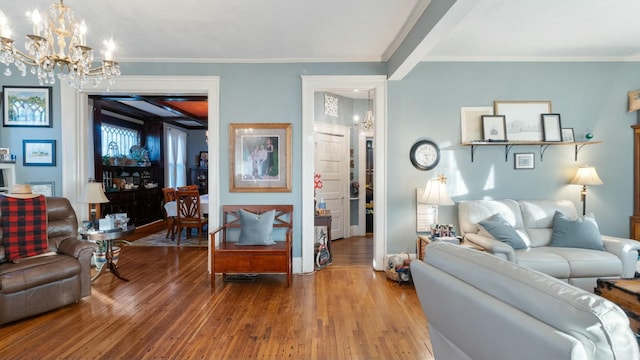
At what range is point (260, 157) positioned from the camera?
3.97m

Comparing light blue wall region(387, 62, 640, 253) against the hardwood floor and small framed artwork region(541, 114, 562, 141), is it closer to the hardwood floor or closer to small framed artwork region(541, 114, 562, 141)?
small framed artwork region(541, 114, 562, 141)

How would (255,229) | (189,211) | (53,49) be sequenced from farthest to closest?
(189,211) → (255,229) → (53,49)

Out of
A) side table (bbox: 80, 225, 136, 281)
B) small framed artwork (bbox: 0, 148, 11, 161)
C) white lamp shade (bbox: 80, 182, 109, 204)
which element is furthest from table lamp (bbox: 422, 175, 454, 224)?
small framed artwork (bbox: 0, 148, 11, 161)

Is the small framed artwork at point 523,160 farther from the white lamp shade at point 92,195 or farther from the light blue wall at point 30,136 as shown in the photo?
the light blue wall at point 30,136

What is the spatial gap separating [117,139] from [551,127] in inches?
317

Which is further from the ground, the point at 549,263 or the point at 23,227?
the point at 23,227

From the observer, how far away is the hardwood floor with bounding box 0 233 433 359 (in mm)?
2230

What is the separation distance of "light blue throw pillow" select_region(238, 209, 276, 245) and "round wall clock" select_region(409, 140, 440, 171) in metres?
2.01

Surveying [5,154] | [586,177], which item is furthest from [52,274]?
[586,177]

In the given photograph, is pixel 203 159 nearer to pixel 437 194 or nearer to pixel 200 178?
pixel 200 178

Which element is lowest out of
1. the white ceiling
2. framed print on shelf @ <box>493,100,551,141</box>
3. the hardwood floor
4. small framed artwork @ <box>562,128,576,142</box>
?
the hardwood floor

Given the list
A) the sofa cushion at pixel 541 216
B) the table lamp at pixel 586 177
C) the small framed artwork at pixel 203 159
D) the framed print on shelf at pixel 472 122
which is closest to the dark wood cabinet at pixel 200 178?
the small framed artwork at pixel 203 159

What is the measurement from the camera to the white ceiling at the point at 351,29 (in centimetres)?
268

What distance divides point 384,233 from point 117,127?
634cm
